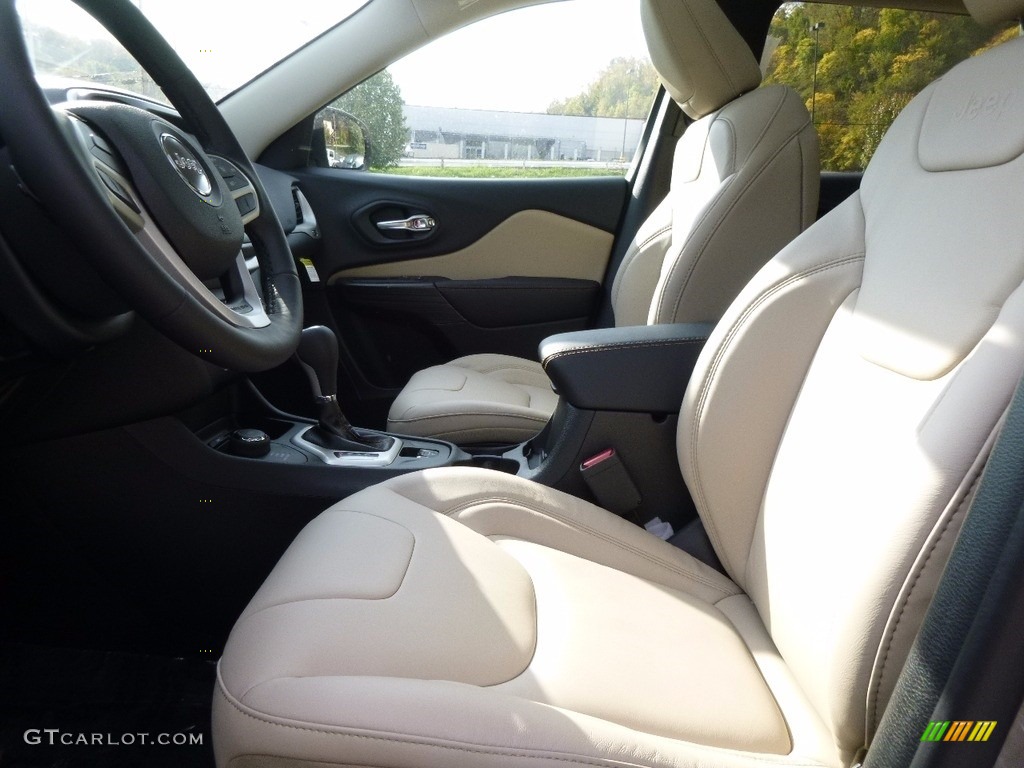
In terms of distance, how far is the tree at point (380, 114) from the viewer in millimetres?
2107

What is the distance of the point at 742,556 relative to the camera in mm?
1018

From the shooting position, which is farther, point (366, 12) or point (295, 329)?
point (366, 12)

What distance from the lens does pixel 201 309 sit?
3.05ft

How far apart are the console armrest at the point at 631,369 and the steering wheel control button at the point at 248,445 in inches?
19.4

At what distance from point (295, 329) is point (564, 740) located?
70 centimetres

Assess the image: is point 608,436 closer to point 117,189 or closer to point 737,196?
point 737,196

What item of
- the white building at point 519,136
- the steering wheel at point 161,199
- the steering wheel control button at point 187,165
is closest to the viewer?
the steering wheel at point 161,199

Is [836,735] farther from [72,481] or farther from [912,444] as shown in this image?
[72,481]

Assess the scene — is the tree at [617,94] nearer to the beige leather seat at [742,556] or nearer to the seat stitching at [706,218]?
the seat stitching at [706,218]

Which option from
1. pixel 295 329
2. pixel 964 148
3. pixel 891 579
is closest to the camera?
pixel 891 579

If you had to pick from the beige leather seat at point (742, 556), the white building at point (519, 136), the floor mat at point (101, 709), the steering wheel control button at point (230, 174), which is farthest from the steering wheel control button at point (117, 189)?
the white building at point (519, 136)

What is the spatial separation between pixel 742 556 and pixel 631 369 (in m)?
0.34

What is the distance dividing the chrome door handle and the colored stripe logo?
1931 millimetres

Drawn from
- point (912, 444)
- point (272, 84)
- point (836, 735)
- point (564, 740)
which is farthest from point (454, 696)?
point (272, 84)
